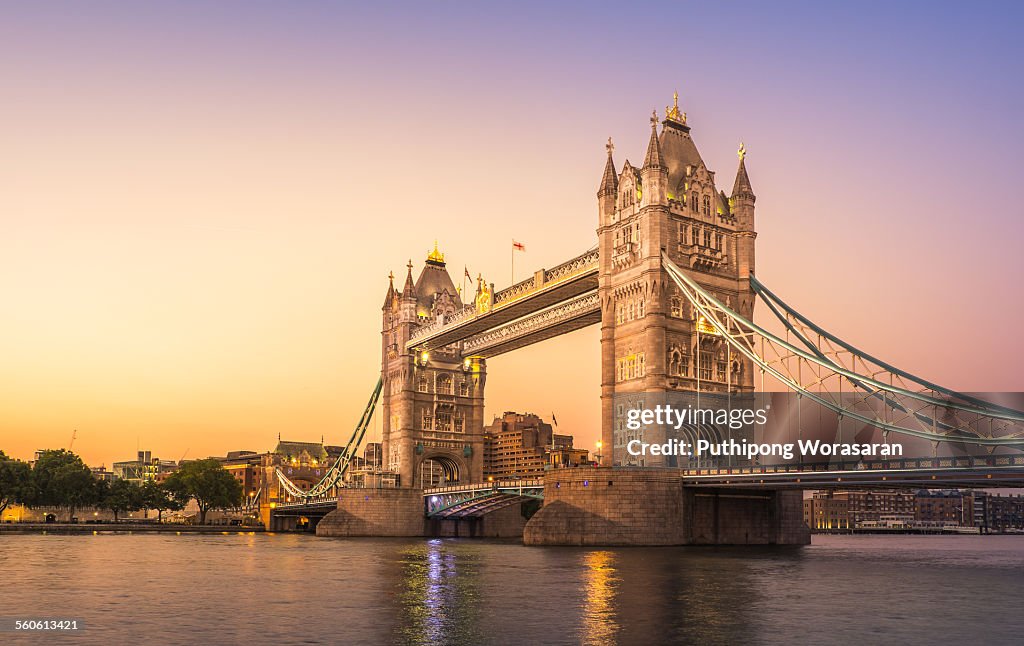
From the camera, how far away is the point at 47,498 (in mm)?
123562

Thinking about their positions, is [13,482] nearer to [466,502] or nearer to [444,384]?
[444,384]

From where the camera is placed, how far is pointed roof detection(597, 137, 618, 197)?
71.4 meters

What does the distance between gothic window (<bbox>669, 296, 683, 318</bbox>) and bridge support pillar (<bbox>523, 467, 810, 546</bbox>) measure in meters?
11.3

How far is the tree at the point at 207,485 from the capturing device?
147 metres

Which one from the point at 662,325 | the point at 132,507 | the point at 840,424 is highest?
the point at 662,325

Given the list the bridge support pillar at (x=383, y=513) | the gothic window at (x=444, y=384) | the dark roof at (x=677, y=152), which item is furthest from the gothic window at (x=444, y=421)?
the dark roof at (x=677, y=152)

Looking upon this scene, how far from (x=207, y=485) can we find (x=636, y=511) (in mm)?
103114

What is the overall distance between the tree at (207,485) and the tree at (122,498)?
6926 millimetres

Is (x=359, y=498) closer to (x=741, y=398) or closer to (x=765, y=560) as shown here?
(x=741, y=398)

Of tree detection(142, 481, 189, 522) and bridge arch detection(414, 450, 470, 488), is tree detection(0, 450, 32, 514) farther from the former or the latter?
bridge arch detection(414, 450, 470, 488)

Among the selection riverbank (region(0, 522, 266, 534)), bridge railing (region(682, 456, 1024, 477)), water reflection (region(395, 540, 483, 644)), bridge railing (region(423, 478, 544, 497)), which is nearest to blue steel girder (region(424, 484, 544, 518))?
bridge railing (region(423, 478, 544, 497))

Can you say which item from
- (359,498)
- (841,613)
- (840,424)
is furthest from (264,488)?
(841,613)

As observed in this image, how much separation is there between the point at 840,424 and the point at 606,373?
17.6 metres

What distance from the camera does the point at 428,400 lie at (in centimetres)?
10575
